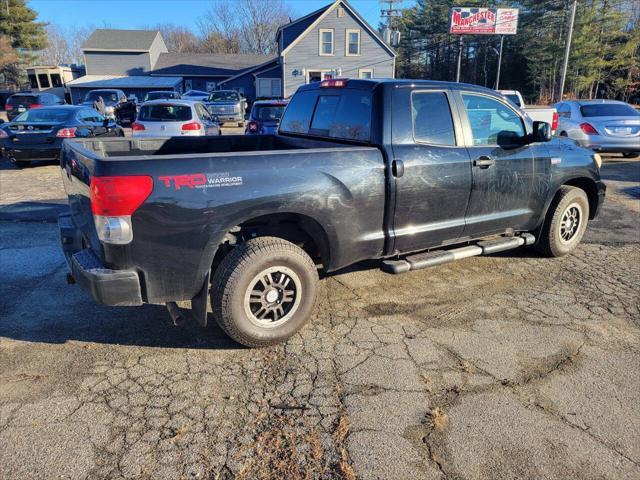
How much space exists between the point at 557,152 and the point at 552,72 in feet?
147

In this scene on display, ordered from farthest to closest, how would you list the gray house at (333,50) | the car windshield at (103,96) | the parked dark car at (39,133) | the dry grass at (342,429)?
the gray house at (333,50) < the car windshield at (103,96) < the parked dark car at (39,133) < the dry grass at (342,429)

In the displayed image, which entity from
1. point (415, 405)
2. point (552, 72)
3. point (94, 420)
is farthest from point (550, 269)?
point (552, 72)

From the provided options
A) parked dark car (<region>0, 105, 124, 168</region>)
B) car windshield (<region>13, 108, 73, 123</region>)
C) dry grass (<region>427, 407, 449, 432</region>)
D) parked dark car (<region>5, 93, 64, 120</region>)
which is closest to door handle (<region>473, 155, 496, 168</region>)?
dry grass (<region>427, 407, 449, 432</region>)

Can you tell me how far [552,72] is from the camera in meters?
43.2

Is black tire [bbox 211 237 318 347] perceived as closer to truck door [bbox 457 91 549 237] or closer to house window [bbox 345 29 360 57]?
truck door [bbox 457 91 549 237]

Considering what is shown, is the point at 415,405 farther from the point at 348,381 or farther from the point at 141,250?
the point at 141,250

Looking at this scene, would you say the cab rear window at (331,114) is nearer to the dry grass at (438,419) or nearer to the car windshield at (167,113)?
the dry grass at (438,419)

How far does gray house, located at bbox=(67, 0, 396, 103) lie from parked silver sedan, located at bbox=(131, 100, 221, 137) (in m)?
26.4

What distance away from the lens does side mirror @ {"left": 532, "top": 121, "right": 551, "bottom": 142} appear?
461 centimetres

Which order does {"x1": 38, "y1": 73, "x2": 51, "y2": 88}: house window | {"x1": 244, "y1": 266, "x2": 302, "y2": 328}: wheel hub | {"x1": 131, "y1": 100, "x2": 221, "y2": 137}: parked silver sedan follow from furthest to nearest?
{"x1": 38, "y1": 73, "x2": 51, "y2": 88}: house window, {"x1": 131, "y1": 100, "x2": 221, "y2": 137}: parked silver sedan, {"x1": 244, "y1": 266, "x2": 302, "y2": 328}: wheel hub

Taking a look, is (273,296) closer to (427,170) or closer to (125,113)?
(427,170)

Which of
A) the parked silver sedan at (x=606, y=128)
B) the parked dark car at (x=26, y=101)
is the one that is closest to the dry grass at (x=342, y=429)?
the parked silver sedan at (x=606, y=128)

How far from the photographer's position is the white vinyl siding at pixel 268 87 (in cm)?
4200

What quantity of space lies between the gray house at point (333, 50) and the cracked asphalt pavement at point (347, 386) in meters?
34.6
